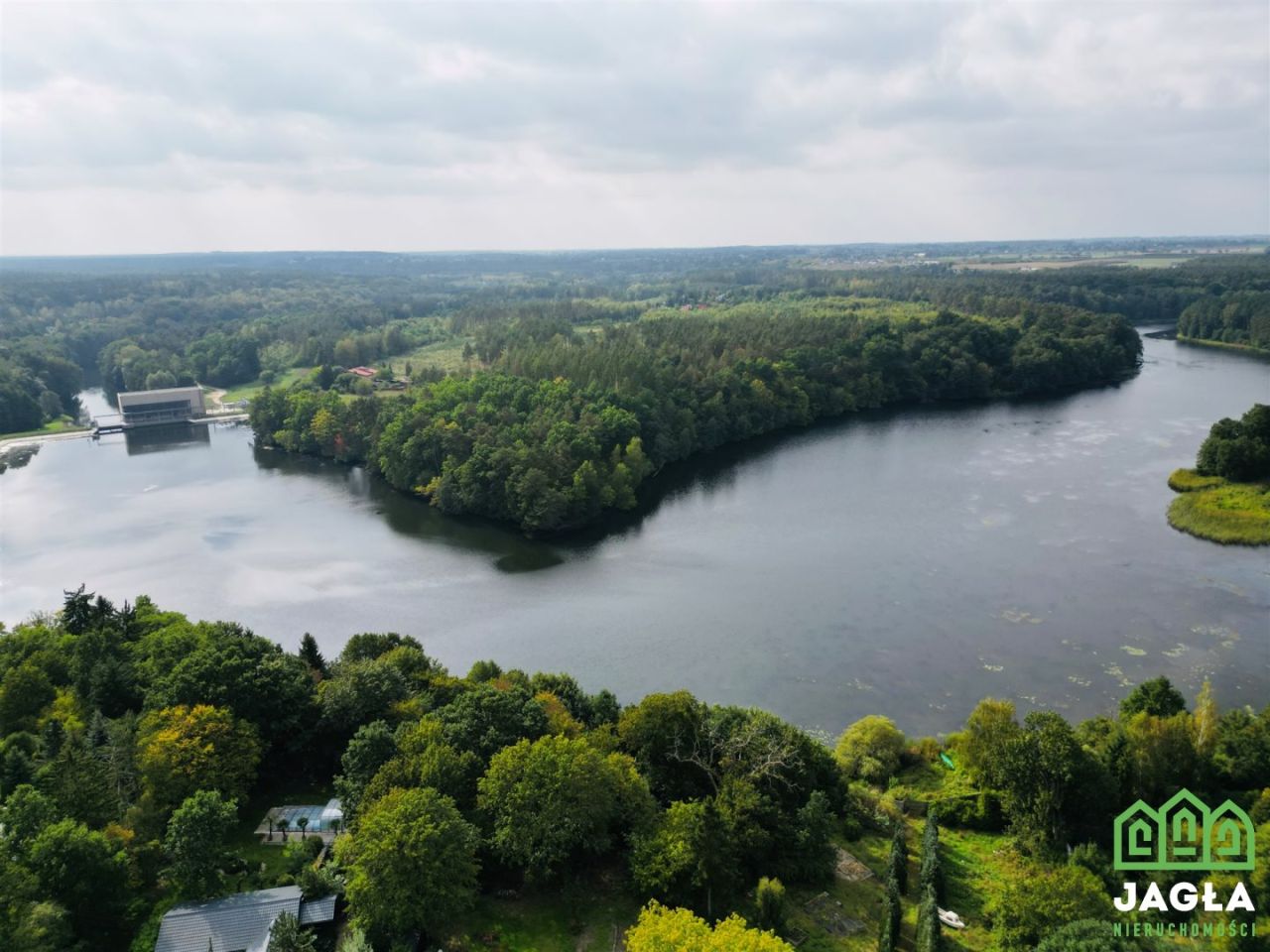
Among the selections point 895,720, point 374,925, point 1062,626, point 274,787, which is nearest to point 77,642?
point 274,787

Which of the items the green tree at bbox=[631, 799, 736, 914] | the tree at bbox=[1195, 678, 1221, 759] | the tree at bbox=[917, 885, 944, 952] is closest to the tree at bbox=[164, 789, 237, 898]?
the green tree at bbox=[631, 799, 736, 914]

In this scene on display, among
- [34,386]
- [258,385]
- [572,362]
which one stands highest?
[572,362]

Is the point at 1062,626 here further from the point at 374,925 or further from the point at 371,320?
the point at 371,320

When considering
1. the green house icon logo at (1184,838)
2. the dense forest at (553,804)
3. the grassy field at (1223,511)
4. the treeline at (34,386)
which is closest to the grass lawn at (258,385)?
the treeline at (34,386)

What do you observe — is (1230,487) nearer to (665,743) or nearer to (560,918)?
(665,743)

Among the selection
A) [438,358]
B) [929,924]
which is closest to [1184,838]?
[929,924]

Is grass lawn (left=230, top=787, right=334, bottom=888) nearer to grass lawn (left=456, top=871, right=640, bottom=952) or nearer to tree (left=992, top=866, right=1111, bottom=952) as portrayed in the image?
grass lawn (left=456, top=871, right=640, bottom=952)

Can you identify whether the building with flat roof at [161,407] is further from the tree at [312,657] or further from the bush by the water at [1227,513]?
the bush by the water at [1227,513]
